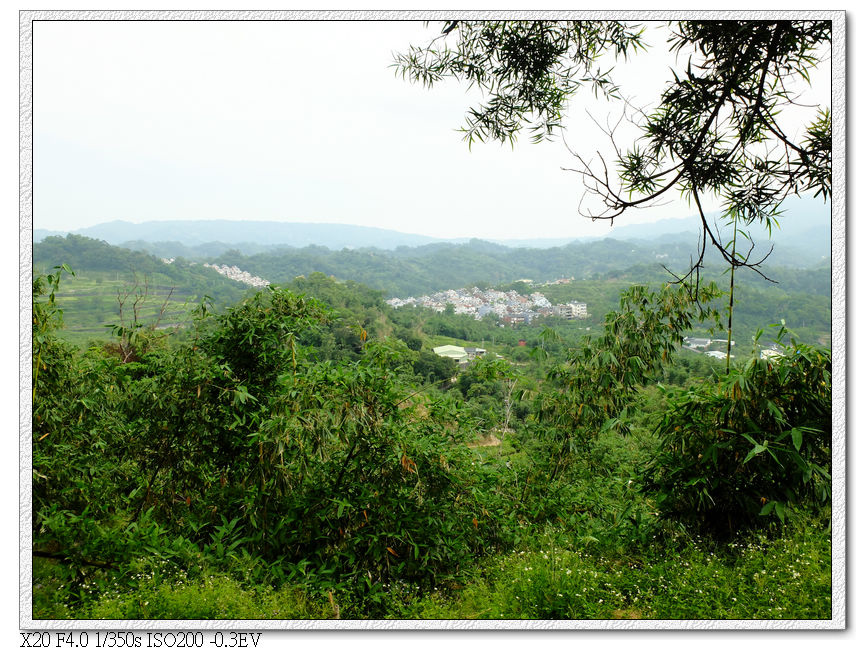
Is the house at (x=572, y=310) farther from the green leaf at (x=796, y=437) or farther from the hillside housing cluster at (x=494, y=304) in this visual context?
the green leaf at (x=796, y=437)

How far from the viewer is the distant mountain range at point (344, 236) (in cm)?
Result: 178

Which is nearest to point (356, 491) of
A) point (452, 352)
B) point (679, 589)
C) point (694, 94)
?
point (452, 352)

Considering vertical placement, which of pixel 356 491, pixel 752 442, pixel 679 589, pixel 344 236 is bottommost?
pixel 679 589

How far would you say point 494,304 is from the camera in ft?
9.73

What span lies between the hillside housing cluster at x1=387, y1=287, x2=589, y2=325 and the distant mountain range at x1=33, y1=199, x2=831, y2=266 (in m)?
0.40

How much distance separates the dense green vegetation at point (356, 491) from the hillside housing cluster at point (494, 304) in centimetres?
76

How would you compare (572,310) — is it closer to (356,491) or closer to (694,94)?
(694,94)

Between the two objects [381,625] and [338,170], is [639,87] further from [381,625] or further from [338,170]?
[381,625]

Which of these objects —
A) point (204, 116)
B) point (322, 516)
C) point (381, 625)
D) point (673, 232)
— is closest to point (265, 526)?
point (322, 516)

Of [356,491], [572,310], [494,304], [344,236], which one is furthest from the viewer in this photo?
[494,304]

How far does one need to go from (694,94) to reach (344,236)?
165 cm

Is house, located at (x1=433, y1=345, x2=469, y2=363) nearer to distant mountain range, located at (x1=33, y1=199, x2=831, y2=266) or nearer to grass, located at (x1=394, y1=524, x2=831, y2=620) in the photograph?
distant mountain range, located at (x1=33, y1=199, x2=831, y2=266)

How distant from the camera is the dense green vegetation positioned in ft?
5.29

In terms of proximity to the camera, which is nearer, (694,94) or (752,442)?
(752,442)
